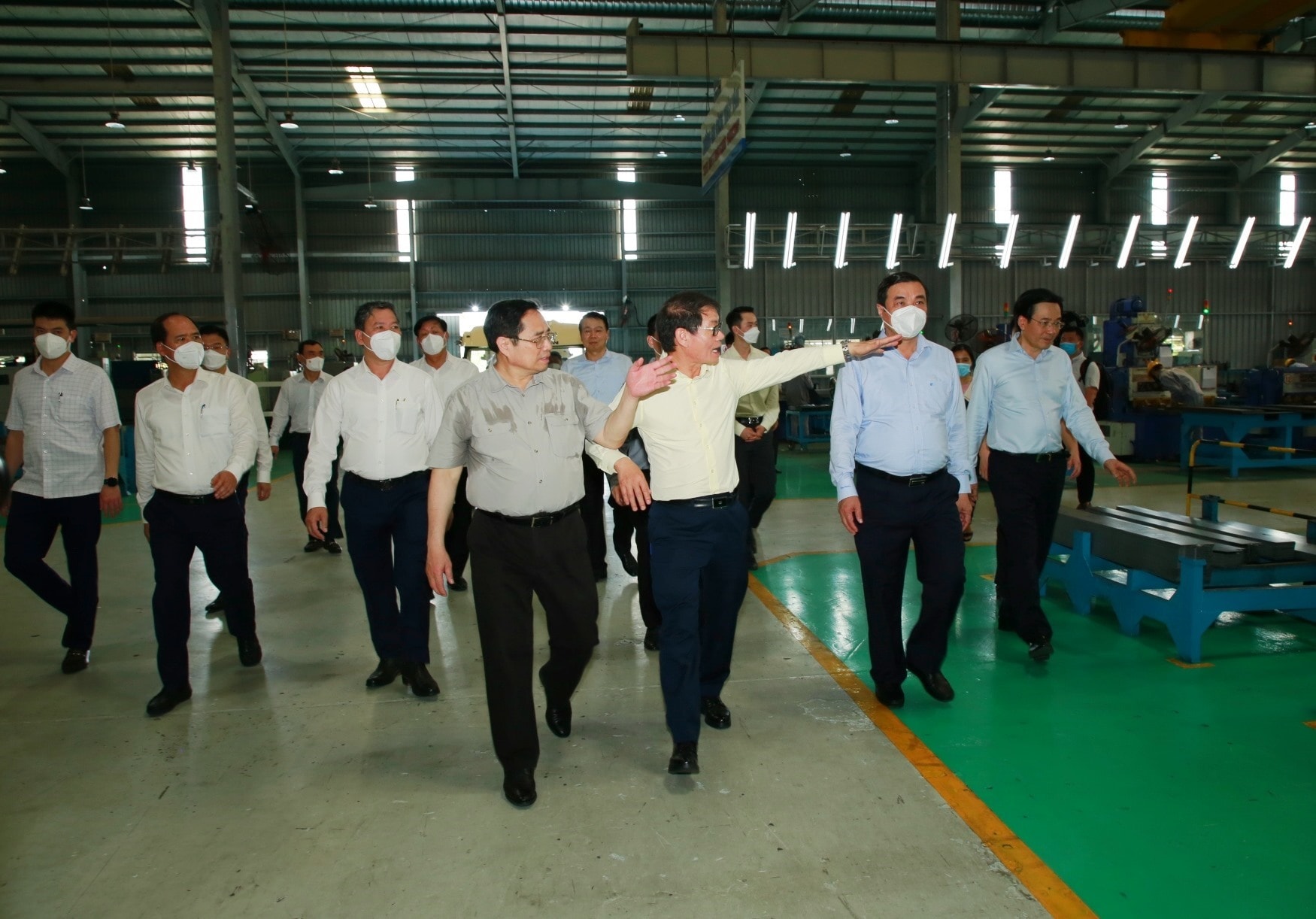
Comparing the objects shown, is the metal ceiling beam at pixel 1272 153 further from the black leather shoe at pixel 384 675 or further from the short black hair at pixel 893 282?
the black leather shoe at pixel 384 675

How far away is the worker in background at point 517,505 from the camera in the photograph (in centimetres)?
331

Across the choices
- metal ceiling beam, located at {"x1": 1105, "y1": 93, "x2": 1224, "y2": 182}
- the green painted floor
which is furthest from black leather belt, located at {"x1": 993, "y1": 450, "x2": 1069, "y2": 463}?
metal ceiling beam, located at {"x1": 1105, "y1": 93, "x2": 1224, "y2": 182}

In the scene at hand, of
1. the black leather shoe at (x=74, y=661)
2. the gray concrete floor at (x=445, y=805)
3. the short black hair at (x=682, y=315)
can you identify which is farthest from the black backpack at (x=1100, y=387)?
the black leather shoe at (x=74, y=661)

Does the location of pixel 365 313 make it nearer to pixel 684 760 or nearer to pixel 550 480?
pixel 550 480

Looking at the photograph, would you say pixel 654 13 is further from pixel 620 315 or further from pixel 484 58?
pixel 620 315

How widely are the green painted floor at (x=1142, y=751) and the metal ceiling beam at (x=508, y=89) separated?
15687 millimetres

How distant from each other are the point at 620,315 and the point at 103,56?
1347 cm

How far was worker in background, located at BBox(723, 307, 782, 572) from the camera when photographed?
6.00 metres

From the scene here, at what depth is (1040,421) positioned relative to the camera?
4.66m

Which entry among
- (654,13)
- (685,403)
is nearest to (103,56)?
(654,13)

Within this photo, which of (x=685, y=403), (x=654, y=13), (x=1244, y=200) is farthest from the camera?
(x=1244, y=200)

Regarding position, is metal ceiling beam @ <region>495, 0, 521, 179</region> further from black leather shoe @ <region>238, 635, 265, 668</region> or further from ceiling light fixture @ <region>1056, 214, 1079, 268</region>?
black leather shoe @ <region>238, 635, 265, 668</region>

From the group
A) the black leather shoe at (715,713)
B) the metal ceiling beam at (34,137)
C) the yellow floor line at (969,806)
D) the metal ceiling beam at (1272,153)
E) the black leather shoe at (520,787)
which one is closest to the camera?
the yellow floor line at (969,806)

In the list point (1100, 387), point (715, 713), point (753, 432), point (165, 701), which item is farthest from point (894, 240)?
point (165, 701)
